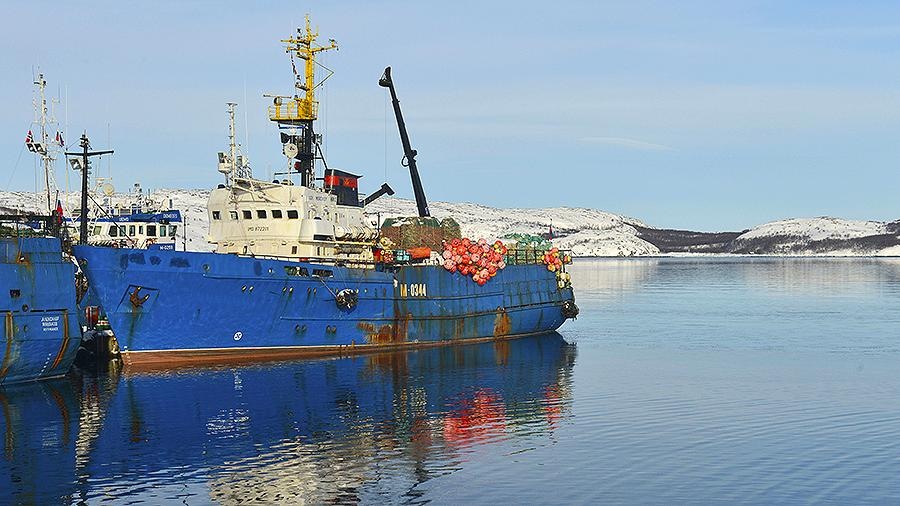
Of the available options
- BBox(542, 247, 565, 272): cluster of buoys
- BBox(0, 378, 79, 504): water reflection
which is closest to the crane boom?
BBox(542, 247, 565, 272): cluster of buoys

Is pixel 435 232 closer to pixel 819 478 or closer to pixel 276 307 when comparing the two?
pixel 276 307

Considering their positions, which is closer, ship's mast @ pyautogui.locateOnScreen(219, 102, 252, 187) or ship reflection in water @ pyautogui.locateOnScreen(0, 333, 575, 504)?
ship reflection in water @ pyautogui.locateOnScreen(0, 333, 575, 504)

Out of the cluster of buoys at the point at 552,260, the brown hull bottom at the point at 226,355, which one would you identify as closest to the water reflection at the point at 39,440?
the brown hull bottom at the point at 226,355

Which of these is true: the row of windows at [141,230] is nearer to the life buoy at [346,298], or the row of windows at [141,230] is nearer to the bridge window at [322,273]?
the bridge window at [322,273]

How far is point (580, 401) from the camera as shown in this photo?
4153 cm

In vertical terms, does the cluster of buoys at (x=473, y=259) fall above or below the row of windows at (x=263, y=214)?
below

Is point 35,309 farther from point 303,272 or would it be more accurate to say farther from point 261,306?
point 303,272

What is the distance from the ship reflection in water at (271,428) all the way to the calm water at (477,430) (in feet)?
0.32

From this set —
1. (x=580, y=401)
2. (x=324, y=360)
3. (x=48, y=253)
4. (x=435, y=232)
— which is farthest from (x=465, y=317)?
(x=48, y=253)

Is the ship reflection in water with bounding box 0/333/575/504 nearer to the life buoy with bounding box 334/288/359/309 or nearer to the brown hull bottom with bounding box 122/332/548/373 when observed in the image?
the brown hull bottom with bounding box 122/332/548/373

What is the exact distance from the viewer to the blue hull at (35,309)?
39969 millimetres

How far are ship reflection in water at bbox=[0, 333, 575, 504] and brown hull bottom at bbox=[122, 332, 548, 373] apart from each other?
1.09 meters

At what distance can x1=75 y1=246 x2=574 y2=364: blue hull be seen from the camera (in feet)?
149

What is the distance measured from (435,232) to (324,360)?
13.9 m
